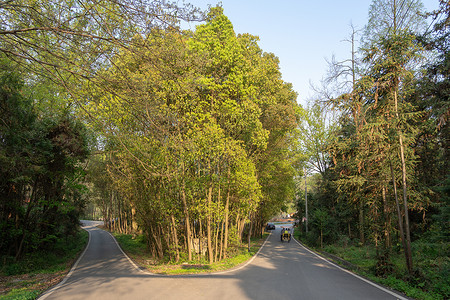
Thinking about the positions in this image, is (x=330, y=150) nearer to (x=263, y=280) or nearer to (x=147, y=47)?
(x=263, y=280)

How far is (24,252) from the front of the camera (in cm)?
1684

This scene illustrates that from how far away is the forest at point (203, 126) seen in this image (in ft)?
19.9

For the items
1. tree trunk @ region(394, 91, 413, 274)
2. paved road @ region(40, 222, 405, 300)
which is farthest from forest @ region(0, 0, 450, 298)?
paved road @ region(40, 222, 405, 300)

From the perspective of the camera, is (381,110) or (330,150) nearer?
(381,110)

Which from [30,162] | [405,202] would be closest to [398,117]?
[405,202]

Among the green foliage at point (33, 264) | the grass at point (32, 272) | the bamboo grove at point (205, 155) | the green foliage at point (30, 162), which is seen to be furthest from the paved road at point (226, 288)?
the green foliage at point (33, 264)

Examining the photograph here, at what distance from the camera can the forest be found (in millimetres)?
6055

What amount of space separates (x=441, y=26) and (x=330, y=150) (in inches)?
248

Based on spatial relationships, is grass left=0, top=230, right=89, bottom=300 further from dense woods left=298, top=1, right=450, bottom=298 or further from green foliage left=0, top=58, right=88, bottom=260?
dense woods left=298, top=1, right=450, bottom=298

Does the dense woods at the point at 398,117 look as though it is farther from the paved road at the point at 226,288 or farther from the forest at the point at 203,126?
the paved road at the point at 226,288

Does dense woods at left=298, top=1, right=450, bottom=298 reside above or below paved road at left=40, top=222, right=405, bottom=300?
above

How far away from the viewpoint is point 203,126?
13664mm

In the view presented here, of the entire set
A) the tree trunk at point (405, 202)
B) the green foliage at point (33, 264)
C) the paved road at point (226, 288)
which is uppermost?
the tree trunk at point (405, 202)

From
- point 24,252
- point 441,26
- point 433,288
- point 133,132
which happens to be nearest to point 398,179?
point 433,288
